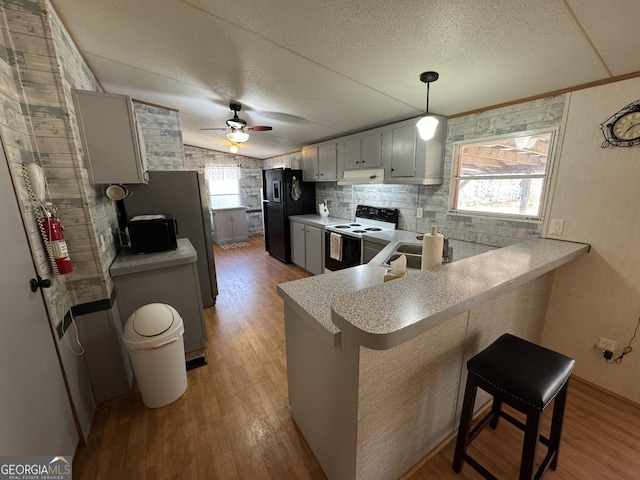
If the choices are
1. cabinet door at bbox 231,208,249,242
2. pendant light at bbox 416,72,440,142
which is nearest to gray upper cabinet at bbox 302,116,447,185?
pendant light at bbox 416,72,440,142

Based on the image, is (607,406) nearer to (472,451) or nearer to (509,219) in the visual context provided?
(472,451)

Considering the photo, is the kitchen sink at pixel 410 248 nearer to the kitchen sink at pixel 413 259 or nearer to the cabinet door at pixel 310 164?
the kitchen sink at pixel 413 259

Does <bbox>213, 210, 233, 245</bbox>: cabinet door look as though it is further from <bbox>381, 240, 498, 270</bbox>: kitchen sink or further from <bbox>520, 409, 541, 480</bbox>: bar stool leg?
<bbox>520, 409, 541, 480</bbox>: bar stool leg

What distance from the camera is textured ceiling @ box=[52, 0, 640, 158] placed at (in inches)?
49.2

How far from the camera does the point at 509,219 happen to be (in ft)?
7.45

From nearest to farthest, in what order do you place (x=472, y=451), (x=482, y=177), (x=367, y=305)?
(x=367, y=305) < (x=472, y=451) < (x=482, y=177)

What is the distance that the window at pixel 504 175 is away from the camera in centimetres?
208

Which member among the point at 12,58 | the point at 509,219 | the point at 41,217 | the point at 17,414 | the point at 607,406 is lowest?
the point at 607,406

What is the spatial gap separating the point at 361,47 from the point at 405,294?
1.53m

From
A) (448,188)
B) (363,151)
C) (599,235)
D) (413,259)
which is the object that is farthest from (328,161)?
(599,235)

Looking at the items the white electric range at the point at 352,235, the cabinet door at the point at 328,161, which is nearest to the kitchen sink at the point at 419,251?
the white electric range at the point at 352,235

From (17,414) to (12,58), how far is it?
1681 mm

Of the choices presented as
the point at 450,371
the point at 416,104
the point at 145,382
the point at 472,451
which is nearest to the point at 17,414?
the point at 145,382

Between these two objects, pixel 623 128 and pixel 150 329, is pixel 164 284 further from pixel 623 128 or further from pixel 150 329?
pixel 623 128
